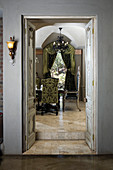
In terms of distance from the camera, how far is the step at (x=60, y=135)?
14.4ft

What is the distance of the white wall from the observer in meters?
3.56

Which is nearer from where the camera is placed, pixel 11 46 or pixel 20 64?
pixel 11 46

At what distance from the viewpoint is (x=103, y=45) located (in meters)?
3.58

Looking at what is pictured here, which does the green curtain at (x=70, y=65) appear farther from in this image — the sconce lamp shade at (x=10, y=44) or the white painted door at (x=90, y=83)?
the sconce lamp shade at (x=10, y=44)

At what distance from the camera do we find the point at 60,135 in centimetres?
439

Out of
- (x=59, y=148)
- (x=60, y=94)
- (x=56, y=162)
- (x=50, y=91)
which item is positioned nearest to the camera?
(x=56, y=162)

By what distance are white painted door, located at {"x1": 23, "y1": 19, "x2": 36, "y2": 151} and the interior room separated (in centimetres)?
24

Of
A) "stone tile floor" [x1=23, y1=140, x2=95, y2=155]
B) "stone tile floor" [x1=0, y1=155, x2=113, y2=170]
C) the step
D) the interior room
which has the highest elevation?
the interior room

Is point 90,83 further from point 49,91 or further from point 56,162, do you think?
point 49,91

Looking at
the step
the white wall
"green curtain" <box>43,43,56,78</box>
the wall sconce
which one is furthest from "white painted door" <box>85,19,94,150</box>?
"green curtain" <box>43,43,56,78</box>

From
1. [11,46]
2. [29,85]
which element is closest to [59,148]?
[29,85]

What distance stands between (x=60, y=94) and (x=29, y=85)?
4533mm

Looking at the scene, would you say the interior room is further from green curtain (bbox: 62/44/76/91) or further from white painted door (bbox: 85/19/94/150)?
white painted door (bbox: 85/19/94/150)

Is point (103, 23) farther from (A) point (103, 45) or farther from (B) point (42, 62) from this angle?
(B) point (42, 62)
